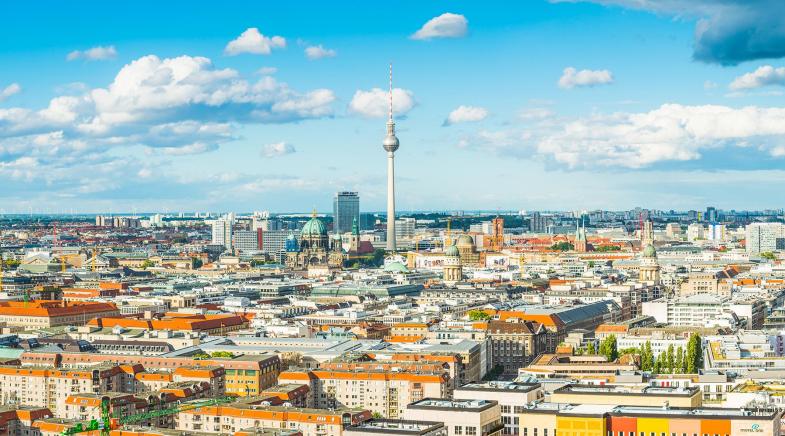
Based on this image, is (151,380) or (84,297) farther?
(84,297)

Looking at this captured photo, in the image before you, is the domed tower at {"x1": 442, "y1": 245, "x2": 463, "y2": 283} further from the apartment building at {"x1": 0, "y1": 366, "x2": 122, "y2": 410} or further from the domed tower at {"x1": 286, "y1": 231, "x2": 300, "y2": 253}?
the apartment building at {"x1": 0, "y1": 366, "x2": 122, "y2": 410}

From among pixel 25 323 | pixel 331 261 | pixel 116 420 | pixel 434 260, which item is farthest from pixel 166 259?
pixel 116 420

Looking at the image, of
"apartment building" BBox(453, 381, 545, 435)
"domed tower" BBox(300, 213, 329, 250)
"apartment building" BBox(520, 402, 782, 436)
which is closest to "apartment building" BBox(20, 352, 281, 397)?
"apartment building" BBox(453, 381, 545, 435)

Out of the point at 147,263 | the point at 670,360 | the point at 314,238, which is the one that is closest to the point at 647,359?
the point at 670,360

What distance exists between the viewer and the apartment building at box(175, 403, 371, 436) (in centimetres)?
5316

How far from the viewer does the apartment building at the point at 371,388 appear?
63094mm

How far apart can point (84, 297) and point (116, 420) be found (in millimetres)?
67257

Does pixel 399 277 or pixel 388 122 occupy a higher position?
pixel 388 122

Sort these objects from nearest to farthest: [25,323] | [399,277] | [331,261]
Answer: [25,323] < [399,277] < [331,261]

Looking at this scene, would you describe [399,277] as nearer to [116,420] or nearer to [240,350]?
[240,350]

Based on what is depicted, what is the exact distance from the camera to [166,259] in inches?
7224

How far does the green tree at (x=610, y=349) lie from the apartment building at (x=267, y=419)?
26.1 metres

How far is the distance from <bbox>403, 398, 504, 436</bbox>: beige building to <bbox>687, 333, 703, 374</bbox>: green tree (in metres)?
23.6

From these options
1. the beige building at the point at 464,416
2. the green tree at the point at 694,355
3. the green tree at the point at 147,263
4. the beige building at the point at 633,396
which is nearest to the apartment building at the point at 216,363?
the beige building at the point at 464,416
